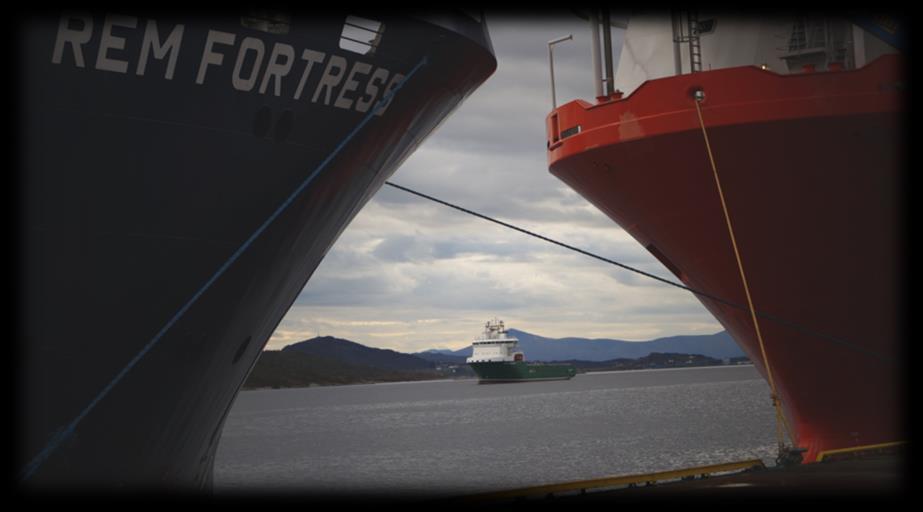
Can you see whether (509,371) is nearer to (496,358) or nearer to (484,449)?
(496,358)

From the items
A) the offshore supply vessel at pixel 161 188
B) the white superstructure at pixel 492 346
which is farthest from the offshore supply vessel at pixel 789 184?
the white superstructure at pixel 492 346

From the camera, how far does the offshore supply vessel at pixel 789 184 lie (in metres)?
15.9

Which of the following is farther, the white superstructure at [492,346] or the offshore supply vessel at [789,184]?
the white superstructure at [492,346]

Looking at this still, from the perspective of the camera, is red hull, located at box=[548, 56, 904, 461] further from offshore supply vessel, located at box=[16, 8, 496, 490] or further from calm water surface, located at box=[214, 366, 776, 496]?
calm water surface, located at box=[214, 366, 776, 496]

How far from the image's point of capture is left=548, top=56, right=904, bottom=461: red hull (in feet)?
52.0

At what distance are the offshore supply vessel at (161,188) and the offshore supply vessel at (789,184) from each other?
7.63m

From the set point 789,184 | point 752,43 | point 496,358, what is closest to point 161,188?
point 789,184

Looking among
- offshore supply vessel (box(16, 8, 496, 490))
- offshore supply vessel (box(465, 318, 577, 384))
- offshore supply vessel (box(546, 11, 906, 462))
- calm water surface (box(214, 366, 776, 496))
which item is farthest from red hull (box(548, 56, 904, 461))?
offshore supply vessel (box(465, 318, 577, 384))

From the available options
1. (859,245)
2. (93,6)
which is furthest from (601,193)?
(93,6)

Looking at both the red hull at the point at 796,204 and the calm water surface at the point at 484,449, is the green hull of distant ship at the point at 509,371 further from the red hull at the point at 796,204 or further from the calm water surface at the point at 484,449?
the red hull at the point at 796,204

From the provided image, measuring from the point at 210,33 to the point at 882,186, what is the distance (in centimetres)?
1186

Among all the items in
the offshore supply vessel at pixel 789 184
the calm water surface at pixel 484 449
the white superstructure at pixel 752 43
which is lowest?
the calm water surface at pixel 484 449

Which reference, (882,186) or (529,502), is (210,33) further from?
(882,186)

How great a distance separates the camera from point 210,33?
26.2 feet
